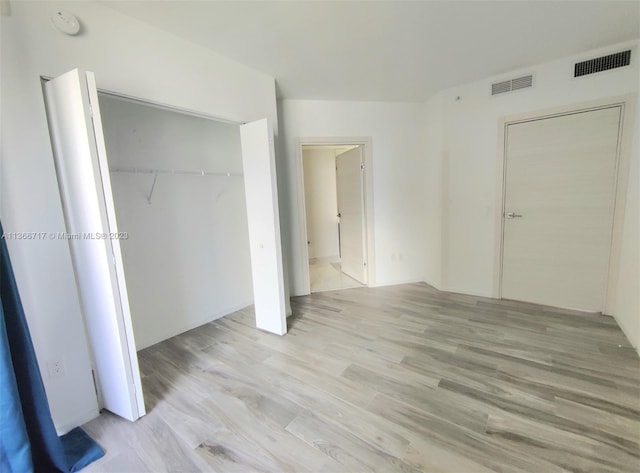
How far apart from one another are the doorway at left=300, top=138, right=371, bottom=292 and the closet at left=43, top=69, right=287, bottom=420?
1064 mm

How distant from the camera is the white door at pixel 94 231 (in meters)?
1.42

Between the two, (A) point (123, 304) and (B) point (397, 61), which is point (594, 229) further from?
(A) point (123, 304)

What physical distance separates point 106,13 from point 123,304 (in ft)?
5.91

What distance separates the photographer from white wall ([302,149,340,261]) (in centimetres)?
516

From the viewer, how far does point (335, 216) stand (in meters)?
5.49

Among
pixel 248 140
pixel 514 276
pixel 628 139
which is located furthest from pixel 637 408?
pixel 248 140

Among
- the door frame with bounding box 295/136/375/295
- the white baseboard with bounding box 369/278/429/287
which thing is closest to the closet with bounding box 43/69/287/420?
the door frame with bounding box 295/136/375/295

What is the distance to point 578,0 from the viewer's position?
179 cm

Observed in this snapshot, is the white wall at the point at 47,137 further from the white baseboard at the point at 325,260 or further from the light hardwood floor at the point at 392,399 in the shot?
the white baseboard at the point at 325,260

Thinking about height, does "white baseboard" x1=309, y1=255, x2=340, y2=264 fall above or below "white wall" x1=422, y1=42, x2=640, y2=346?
below

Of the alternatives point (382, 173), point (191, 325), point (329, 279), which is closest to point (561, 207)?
point (382, 173)

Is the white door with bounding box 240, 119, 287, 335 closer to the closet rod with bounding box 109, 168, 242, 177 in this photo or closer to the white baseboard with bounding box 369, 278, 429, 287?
the closet rod with bounding box 109, 168, 242, 177

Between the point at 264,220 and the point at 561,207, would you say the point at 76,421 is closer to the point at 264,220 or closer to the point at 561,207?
the point at 264,220

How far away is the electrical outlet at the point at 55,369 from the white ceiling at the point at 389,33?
86.5 inches
